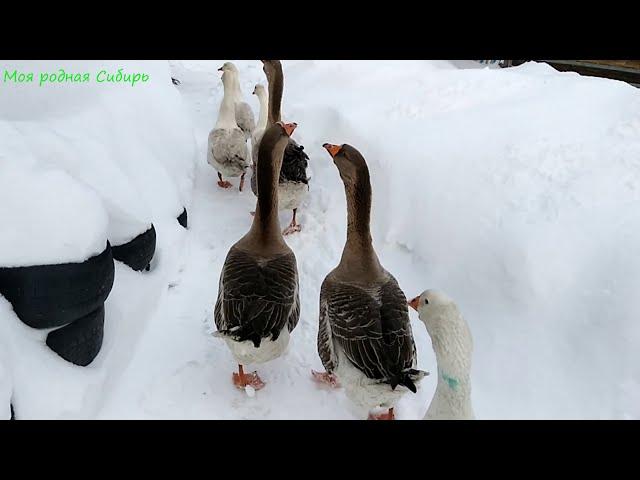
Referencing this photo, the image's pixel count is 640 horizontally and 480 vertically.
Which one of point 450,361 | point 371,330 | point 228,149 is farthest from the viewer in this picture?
point 228,149

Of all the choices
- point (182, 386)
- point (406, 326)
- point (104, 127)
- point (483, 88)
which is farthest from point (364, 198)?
point (483, 88)

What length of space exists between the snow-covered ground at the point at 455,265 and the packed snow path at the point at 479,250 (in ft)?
0.04

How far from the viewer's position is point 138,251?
10.7ft

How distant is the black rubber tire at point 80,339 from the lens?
242 cm

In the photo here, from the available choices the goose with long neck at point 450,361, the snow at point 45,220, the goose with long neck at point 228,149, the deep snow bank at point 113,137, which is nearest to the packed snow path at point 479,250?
the goose with long neck at point 228,149

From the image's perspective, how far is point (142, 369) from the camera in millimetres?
2951

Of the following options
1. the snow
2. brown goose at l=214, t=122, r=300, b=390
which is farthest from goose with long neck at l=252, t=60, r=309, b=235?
the snow

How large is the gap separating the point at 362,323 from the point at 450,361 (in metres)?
0.52

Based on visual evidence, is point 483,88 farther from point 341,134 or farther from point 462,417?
point 462,417

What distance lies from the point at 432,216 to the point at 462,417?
6.66ft

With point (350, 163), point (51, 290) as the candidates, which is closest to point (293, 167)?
point (350, 163)

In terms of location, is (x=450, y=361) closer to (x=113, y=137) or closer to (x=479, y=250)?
(x=479, y=250)

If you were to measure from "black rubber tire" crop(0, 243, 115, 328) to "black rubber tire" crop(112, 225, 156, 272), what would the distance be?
681mm

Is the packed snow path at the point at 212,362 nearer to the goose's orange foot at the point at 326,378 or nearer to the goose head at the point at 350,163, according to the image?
the goose's orange foot at the point at 326,378
